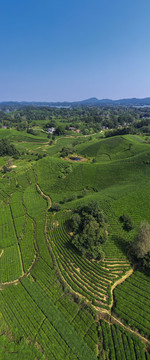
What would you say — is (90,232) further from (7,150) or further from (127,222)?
(7,150)

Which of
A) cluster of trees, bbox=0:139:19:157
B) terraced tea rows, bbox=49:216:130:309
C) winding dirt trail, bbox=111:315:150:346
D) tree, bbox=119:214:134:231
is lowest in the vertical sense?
winding dirt trail, bbox=111:315:150:346

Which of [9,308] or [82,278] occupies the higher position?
[82,278]

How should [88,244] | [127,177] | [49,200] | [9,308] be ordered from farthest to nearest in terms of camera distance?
[127,177]
[49,200]
[88,244]
[9,308]

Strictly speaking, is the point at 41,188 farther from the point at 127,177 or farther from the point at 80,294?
the point at 80,294

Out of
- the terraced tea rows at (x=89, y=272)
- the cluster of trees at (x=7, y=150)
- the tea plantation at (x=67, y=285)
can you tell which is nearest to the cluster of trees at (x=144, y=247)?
the tea plantation at (x=67, y=285)

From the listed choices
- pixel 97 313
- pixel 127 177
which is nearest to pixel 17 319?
pixel 97 313

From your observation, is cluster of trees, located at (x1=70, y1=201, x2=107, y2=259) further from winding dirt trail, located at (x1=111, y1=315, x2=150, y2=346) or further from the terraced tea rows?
winding dirt trail, located at (x1=111, y1=315, x2=150, y2=346)

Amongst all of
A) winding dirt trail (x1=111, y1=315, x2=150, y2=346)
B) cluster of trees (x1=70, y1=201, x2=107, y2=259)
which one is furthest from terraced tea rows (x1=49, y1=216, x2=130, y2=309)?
cluster of trees (x1=70, y1=201, x2=107, y2=259)
